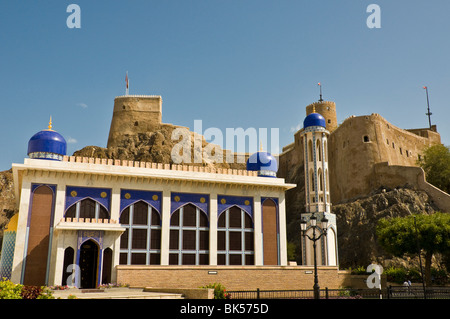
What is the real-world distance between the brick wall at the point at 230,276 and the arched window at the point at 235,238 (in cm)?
395

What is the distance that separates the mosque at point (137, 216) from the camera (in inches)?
1040

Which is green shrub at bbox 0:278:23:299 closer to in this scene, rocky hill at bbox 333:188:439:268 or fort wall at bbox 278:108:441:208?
rocky hill at bbox 333:188:439:268

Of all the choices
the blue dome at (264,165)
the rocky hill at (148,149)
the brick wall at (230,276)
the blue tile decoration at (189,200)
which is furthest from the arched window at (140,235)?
the rocky hill at (148,149)

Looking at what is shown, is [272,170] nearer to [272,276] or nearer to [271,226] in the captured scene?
[271,226]

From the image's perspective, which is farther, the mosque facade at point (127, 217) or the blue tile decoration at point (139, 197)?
the blue tile decoration at point (139, 197)

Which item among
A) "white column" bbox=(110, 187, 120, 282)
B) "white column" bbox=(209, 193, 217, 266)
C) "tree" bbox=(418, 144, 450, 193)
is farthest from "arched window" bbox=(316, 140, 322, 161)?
"tree" bbox=(418, 144, 450, 193)

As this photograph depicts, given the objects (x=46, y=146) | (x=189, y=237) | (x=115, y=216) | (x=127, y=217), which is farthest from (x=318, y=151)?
(x=46, y=146)

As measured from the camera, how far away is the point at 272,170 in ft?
116

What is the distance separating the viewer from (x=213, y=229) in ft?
103

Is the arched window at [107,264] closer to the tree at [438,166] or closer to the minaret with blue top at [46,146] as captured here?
the minaret with blue top at [46,146]

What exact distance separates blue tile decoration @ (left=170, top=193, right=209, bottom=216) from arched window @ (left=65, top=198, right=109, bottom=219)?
4721 millimetres

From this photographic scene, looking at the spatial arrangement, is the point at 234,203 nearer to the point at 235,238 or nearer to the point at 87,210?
the point at 235,238

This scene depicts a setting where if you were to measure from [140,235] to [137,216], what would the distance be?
132cm
